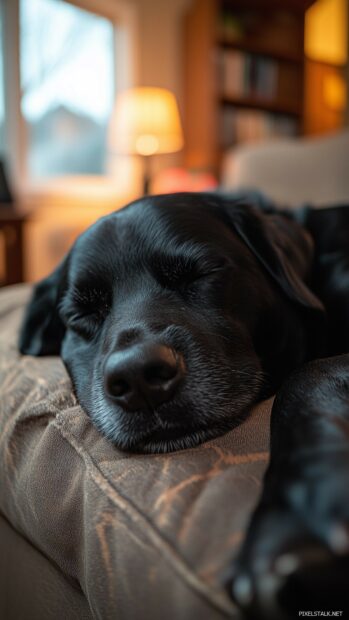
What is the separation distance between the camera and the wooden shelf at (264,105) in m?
5.15

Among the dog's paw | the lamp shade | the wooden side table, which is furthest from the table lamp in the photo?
the dog's paw

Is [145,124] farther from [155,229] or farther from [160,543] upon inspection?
[160,543]

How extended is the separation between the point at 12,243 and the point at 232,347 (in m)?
2.51

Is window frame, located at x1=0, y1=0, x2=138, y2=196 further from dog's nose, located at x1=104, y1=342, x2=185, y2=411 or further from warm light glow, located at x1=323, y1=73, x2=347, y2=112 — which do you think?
dog's nose, located at x1=104, y1=342, x2=185, y2=411

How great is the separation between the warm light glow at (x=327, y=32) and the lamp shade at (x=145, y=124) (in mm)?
2070

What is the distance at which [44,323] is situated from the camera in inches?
49.5

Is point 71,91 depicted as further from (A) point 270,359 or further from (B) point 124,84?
(A) point 270,359

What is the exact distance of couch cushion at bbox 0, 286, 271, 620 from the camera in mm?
539

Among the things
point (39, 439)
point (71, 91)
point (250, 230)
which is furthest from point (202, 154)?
point (39, 439)

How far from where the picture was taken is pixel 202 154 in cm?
502

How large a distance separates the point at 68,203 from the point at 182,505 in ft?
14.5

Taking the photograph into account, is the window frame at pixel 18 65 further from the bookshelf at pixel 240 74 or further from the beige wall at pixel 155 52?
the bookshelf at pixel 240 74

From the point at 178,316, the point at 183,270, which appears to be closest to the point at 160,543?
the point at 178,316

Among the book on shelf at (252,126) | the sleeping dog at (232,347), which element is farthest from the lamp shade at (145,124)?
the sleeping dog at (232,347)
